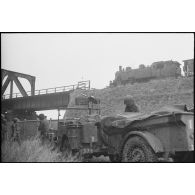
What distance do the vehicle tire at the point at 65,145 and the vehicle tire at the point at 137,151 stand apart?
153 cm

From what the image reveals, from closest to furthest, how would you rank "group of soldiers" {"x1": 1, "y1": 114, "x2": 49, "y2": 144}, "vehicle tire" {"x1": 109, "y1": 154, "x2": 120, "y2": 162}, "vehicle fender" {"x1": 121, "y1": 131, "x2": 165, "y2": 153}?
1. "vehicle fender" {"x1": 121, "y1": 131, "x2": 165, "y2": 153}
2. "vehicle tire" {"x1": 109, "y1": 154, "x2": 120, "y2": 162}
3. "group of soldiers" {"x1": 1, "y1": 114, "x2": 49, "y2": 144}

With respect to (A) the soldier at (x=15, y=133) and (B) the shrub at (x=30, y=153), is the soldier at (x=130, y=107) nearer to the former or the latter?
(B) the shrub at (x=30, y=153)

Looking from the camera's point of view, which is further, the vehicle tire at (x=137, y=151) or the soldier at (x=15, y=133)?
the soldier at (x=15, y=133)

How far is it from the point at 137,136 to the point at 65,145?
205 cm

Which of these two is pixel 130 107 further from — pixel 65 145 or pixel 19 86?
pixel 19 86

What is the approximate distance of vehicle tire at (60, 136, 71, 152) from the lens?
7.54m

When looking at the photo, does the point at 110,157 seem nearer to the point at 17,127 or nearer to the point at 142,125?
the point at 142,125

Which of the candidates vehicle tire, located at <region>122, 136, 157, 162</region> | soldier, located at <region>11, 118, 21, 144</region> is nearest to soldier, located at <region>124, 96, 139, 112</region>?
vehicle tire, located at <region>122, 136, 157, 162</region>

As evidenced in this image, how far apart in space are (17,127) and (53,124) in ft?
2.89

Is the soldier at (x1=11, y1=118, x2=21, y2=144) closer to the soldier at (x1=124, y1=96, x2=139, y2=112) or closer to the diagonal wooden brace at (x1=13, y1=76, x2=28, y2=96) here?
the diagonal wooden brace at (x1=13, y1=76, x2=28, y2=96)

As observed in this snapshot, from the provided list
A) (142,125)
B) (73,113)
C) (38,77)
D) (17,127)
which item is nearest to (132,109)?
(142,125)

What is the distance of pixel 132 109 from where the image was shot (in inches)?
288

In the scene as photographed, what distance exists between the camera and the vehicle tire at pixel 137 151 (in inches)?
239

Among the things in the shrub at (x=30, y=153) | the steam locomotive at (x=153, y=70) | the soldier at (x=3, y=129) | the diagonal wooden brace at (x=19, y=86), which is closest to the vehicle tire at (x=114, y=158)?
the shrub at (x=30, y=153)
